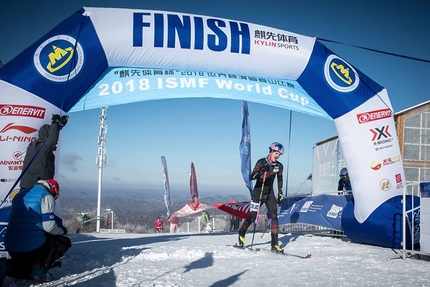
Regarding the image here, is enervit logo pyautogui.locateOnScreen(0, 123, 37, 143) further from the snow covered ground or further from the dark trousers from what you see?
the dark trousers

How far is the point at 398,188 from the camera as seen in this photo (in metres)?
7.47

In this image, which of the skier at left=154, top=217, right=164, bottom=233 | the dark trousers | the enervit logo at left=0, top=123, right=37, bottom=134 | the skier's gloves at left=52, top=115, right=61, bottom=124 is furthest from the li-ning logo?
the skier at left=154, top=217, right=164, bottom=233

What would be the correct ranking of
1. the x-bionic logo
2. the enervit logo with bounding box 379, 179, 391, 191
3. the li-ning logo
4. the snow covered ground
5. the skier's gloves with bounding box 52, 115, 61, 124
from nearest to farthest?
the snow covered ground → the skier's gloves with bounding box 52, 115, 61, 124 → the li-ning logo → the enervit logo with bounding box 379, 179, 391, 191 → the x-bionic logo

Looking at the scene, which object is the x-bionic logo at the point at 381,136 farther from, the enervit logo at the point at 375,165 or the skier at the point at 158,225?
the skier at the point at 158,225

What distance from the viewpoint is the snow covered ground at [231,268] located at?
4.24 meters

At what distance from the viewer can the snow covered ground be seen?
424cm

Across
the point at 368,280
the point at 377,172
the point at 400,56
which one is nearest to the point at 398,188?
the point at 377,172

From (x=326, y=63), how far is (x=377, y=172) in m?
2.34

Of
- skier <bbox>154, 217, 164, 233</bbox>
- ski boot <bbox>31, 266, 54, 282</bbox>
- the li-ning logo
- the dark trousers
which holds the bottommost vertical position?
skier <bbox>154, 217, 164, 233</bbox>

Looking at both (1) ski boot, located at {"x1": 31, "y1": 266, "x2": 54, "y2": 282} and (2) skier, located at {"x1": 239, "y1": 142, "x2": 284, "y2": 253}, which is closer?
(1) ski boot, located at {"x1": 31, "y1": 266, "x2": 54, "y2": 282}

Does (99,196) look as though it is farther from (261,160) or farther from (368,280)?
(368,280)

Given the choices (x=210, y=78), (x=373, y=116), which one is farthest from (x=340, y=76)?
(x=210, y=78)

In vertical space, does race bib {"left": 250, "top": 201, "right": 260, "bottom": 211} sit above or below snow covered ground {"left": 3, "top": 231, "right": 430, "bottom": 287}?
above

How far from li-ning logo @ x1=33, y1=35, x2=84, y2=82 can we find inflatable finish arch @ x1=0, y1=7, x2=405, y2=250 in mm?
14
